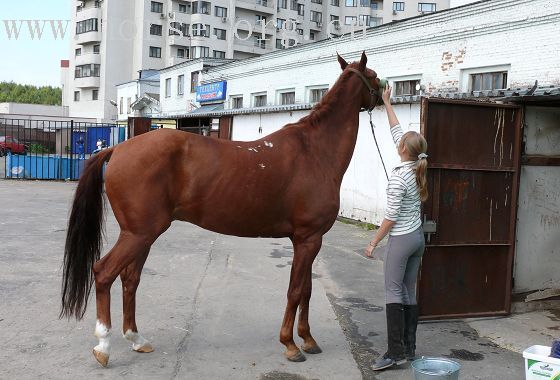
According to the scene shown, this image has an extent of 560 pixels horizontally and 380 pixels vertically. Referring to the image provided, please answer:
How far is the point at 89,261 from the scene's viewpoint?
165 inches

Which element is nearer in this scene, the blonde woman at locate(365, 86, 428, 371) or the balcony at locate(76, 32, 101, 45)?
the blonde woman at locate(365, 86, 428, 371)

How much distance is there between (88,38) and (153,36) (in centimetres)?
756

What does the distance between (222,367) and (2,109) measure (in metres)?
64.8

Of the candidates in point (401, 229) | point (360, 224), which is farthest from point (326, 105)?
point (360, 224)

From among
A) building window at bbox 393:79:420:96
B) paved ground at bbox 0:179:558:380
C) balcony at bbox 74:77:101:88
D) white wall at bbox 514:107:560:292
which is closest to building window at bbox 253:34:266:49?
balcony at bbox 74:77:101:88

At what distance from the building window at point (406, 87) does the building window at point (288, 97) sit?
5.99 meters

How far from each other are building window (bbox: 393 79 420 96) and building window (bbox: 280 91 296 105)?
599 cm

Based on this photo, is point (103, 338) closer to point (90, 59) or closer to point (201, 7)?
point (201, 7)

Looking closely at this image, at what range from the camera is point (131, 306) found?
14.2 ft

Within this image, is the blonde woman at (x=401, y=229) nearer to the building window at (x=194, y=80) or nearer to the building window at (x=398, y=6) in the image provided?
the building window at (x=194, y=80)

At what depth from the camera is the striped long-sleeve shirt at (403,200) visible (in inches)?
161

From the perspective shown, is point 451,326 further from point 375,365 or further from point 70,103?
point 70,103

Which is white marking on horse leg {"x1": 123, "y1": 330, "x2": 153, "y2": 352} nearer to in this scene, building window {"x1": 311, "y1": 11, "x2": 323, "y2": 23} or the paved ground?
the paved ground

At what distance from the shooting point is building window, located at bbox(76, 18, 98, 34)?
54188 mm
